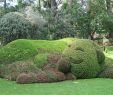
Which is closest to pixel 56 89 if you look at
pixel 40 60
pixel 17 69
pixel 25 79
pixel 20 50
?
pixel 25 79

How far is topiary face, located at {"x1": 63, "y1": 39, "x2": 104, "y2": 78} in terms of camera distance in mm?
12023

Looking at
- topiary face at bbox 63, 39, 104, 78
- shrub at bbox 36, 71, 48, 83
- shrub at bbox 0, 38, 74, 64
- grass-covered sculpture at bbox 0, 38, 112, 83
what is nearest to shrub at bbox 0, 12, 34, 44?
shrub at bbox 0, 38, 74, 64

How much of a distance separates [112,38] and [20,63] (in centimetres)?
2042

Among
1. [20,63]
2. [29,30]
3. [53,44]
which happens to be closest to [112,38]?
[29,30]

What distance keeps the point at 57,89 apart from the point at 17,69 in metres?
2.72

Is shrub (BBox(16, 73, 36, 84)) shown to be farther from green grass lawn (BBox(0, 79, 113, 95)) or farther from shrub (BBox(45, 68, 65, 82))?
shrub (BBox(45, 68, 65, 82))

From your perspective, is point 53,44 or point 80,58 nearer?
point 80,58

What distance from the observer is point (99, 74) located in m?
12.6

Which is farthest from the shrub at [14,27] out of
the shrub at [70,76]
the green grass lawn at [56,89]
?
the green grass lawn at [56,89]

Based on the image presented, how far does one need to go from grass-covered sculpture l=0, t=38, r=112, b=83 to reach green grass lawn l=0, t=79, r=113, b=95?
698 mm

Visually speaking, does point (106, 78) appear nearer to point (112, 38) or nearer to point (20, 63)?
point (20, 63)

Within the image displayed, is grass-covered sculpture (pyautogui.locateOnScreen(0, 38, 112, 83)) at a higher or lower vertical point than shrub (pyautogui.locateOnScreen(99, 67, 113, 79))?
higher

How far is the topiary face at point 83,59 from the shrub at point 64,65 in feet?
0.75

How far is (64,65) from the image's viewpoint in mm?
11727
